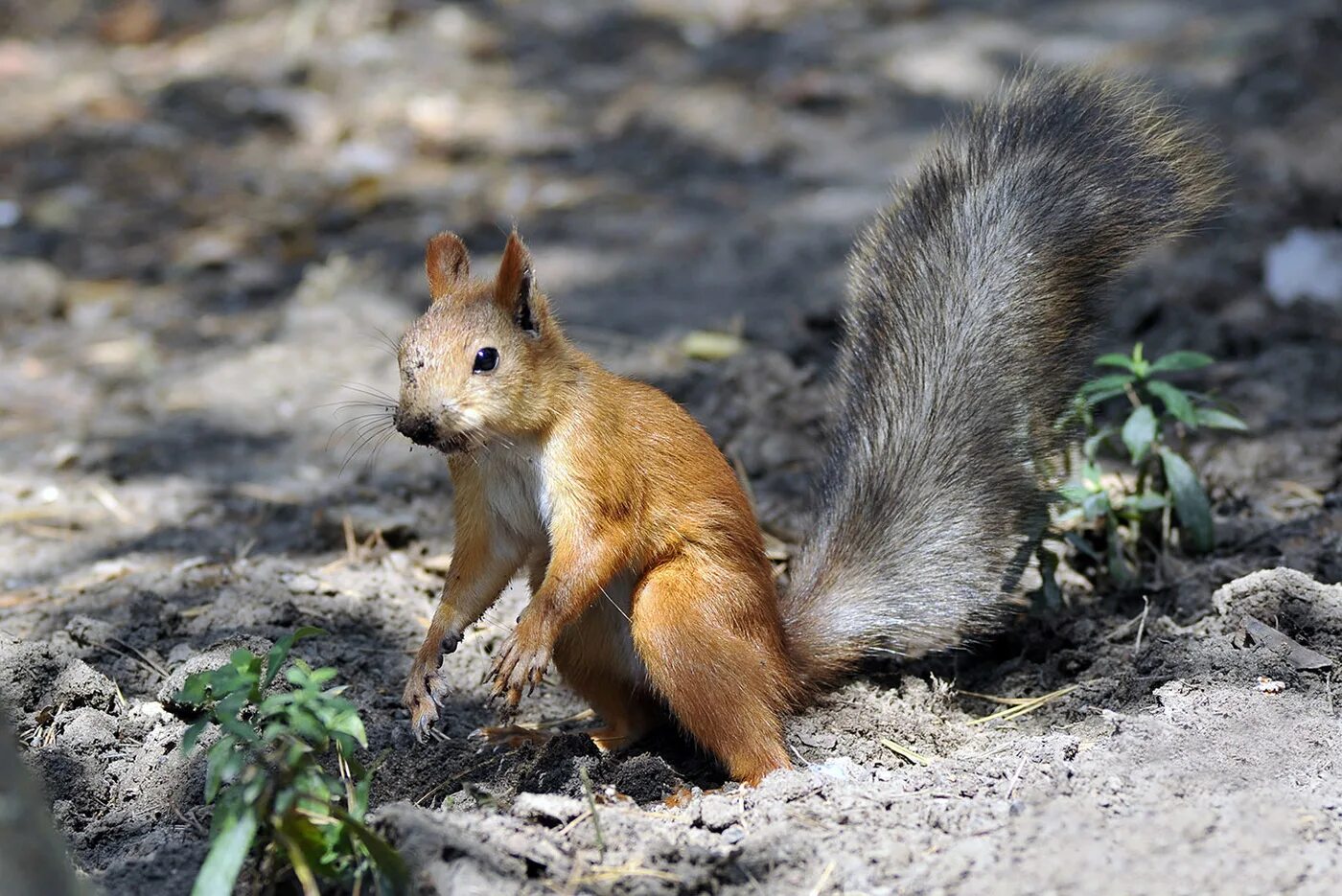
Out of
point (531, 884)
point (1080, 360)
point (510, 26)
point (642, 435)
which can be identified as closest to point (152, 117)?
point (510, 26)

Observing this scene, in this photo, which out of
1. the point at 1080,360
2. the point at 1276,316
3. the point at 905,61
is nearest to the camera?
the point at 1080,360

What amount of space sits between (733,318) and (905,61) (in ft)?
7.91

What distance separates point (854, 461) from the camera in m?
3.05

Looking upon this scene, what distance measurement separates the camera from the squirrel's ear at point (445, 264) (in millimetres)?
2775

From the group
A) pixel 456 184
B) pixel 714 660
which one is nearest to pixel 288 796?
pixel 714 660

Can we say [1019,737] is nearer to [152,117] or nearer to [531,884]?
[531,884]

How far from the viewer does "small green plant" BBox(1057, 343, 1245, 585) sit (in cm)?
318

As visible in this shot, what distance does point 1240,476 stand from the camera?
3719mm

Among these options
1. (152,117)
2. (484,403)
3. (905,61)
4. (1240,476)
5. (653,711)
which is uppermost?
(905,61)

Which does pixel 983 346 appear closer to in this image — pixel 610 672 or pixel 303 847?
pixel 610 672

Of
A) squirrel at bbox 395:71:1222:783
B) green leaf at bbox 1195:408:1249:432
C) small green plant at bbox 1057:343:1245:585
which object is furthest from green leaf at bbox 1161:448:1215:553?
squirrel at bbox 395:71:1222:783

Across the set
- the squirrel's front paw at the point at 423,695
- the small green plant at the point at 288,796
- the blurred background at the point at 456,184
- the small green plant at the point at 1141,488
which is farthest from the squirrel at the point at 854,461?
the blurred background at the point at 456,184

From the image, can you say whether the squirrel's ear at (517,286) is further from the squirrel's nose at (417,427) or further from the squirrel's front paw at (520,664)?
the squirrel's front paw at (520,664)

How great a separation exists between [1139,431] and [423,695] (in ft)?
5.73
